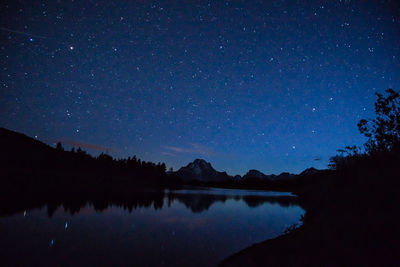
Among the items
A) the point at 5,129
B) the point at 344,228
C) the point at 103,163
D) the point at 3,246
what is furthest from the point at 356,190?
the point at 5,129

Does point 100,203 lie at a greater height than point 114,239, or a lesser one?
lesser

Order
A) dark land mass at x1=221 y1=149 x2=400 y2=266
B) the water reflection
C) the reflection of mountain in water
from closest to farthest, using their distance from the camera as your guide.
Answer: dark land mass at x1=221 y1=149 x2=400 y2=266
the reflection of mountain in water
the water reflection

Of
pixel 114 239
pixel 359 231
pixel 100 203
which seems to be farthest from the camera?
pixel 100 203

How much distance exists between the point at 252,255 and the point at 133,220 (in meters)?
17.2

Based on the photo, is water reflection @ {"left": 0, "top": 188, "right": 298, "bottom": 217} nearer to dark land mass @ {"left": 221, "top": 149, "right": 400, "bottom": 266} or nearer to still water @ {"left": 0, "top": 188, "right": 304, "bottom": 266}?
still water @ {"left": 0, "top": 188, "right": 304, "bottom": 266}

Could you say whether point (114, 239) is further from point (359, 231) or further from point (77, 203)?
point (77, 203)

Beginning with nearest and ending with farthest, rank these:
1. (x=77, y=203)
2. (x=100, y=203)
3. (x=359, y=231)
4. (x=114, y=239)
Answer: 1. (x=359, y=231)
2. (x=114, y=239)
3. (x=77, y=203)
4. (x=100, y=203)

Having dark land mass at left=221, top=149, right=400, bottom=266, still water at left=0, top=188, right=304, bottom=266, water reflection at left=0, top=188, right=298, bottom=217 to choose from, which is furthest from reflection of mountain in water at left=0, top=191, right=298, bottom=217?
dark land mass at left=221, top=149, right=400, bottom=266

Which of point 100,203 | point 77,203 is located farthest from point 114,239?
point 100,203

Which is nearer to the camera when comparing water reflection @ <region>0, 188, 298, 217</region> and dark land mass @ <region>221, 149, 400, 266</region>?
dark land mass @ <region>221, 149, 400, 266</region>

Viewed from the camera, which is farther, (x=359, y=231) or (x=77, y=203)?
(x=77, y=203)

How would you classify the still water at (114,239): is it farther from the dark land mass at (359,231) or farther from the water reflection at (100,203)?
the dark land mass at (359,231)

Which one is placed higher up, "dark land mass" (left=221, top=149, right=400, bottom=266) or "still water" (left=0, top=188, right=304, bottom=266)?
"dark land mass" (left=221, top=149, right=400, bottom=266)

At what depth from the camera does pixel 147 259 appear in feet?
41.7
